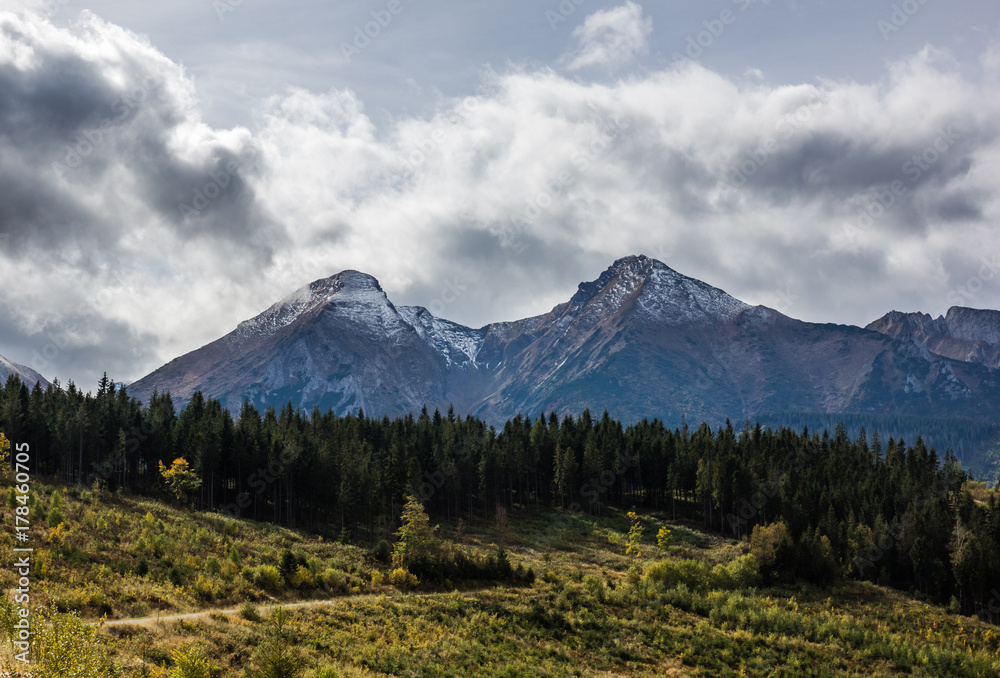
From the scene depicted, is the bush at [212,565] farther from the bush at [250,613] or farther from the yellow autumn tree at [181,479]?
the yellow autumn tree at [181,479]

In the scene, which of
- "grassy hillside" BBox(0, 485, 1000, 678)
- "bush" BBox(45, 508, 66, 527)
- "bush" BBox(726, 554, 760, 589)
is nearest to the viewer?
"grassy hillside" BBox(0, 485, 1000, 678)

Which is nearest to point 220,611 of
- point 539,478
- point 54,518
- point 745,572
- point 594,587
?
point 54,518

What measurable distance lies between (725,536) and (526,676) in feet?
279

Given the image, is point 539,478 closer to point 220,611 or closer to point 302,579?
point 302,579

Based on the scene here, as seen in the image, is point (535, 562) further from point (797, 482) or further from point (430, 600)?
point (797, 482)

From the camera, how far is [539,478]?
133625 millimetres

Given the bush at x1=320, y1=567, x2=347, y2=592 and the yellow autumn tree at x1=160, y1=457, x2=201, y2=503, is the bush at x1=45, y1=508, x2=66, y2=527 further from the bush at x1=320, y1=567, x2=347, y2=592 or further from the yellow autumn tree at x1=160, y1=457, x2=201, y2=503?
the yellow autumn tree at x1=160, y1=457, x2=201, y2=503

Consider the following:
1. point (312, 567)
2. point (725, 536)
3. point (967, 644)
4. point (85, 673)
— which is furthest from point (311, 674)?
point (725, 536)

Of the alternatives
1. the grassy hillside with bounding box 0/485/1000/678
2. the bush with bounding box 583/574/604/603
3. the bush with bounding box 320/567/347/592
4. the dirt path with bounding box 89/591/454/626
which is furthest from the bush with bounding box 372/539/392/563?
the bush with bounding box 583/574/604/603

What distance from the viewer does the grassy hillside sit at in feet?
115

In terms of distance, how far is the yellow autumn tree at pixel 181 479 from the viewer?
3580 inches

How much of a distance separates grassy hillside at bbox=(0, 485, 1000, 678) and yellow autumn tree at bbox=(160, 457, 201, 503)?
12.5 meters

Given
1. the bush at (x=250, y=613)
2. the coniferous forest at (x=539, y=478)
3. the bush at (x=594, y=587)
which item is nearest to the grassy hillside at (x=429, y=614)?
the bush at (x=250, y=613)

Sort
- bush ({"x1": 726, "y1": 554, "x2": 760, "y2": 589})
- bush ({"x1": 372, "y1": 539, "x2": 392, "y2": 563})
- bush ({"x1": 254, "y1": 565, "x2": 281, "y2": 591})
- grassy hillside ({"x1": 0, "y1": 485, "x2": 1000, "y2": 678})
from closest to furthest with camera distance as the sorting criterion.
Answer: grassy hillside ({"x1": 0, "y1": 485, "x2": 1000, "y2": 678}) < bush ({"x1": 254, "y1": 565, "x2": 281, "y2": 591}) < bush ({"x1": 372, "y1": 539, "x2": 392, "y2": 563}) < bush ({"x1": 726, "y1": 554, "x2": 760, "y2": 589})
